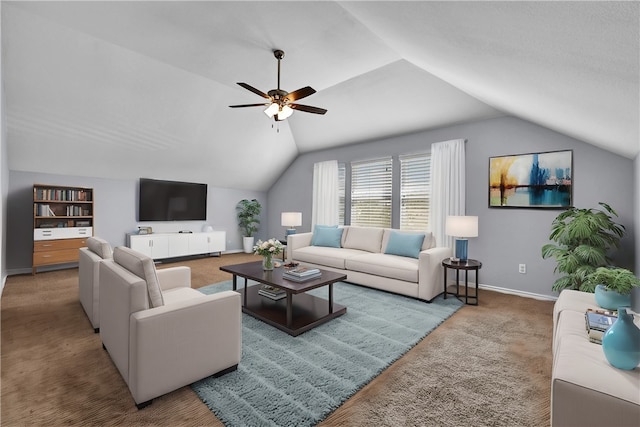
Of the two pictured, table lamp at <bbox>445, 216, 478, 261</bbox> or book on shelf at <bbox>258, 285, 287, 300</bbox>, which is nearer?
book on shelf at <bbox>258, 285, 287, 300</bbox>

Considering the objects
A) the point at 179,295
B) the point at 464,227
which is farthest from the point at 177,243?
the point at 464,227

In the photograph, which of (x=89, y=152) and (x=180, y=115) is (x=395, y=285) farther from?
(x=89, y=152)

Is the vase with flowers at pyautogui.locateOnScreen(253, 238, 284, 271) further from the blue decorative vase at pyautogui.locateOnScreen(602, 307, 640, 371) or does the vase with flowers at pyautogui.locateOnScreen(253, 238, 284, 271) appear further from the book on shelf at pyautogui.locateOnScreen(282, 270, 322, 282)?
the blue decorative vase at pyautogui.locateOnScreen(602, 307, 640, 371)

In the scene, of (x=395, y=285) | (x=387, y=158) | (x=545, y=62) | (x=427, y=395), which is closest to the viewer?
(x=545, y=62)

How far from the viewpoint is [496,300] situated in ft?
12.3

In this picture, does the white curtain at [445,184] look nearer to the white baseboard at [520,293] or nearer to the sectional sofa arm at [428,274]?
the white baseboard at [520,293]

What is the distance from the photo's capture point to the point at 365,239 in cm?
486

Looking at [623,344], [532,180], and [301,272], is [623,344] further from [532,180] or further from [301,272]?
[532,180]

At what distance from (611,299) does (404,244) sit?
2412 millimetres

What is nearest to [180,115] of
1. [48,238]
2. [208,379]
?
[48,238]

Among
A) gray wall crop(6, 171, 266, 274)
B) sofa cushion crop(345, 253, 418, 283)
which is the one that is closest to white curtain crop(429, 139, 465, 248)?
sofa cushion crop(345, 253, 418, 283)

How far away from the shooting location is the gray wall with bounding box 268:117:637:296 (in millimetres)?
3354

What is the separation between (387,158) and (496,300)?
294 cm

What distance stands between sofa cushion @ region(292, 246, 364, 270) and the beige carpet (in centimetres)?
180
